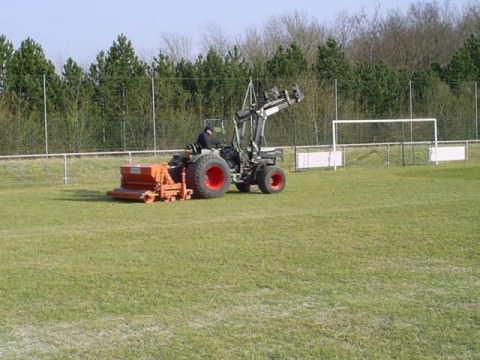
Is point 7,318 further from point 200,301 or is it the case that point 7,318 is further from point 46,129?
point 46,129

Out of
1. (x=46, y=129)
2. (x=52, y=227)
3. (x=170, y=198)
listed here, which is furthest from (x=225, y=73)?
(x=52, y=227)

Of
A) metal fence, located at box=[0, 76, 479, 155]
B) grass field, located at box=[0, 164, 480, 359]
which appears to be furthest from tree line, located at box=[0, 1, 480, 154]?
grass field, located at box=[0, 164, 480, 359]

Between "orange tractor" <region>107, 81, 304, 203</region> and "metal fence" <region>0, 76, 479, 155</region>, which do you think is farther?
"metal fence" <region>0, 76, 479, 155</region>

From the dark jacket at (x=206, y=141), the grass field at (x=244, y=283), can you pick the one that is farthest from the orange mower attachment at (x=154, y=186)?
the grass field at (x=244, y=283)

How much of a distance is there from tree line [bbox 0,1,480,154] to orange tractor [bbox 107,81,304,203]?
11683 mm

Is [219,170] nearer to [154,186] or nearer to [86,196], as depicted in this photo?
[154,186]

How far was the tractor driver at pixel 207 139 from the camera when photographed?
61.8ft

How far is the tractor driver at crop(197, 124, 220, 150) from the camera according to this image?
1884 centimetres

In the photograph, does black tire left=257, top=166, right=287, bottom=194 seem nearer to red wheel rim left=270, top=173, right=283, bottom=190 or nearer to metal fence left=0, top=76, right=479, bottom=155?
red wheel rim left=270, top=173, right=283, bottom=190

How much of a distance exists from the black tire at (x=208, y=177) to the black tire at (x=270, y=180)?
997 mm

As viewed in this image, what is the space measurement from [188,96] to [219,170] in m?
17.9

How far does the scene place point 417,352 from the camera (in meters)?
5.66

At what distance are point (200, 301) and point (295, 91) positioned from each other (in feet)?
45.3

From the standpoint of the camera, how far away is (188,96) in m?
35.8
